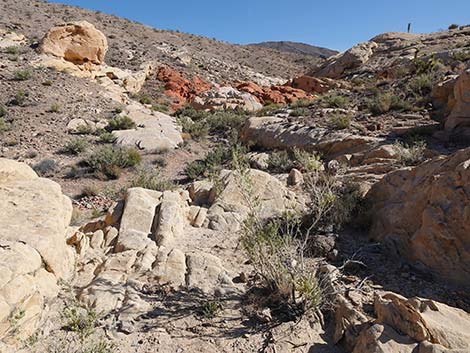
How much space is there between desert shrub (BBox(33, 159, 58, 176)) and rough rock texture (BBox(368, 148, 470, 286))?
7739 millimetres

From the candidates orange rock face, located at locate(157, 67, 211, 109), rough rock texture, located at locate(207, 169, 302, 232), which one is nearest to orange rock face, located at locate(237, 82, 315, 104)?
orange rock face, located at locate(157, 67, 211, 109)

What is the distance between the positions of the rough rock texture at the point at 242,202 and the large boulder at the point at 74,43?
1538cm

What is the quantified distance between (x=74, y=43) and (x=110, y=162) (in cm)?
1214

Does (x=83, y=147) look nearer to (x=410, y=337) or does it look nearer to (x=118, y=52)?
(x=410, y=337)

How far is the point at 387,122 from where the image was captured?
27.3ft

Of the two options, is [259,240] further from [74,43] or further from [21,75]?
[74,43]

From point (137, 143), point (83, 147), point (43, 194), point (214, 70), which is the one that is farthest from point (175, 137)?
point (214, 70)

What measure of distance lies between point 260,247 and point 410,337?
4.43ft

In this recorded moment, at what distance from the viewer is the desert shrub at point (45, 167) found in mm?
8227

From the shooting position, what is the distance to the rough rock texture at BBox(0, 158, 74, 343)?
→ 2422 millimetres

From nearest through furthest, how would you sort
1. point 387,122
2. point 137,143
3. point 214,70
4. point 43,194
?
1. point 43,194
2. point 387,122
3. point 137,143
4. point 214,70

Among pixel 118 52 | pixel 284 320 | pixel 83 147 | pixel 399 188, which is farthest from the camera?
pixel 118 52

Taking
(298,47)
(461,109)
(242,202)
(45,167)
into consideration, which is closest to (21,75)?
(45,167)

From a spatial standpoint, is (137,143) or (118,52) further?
(118,52)
